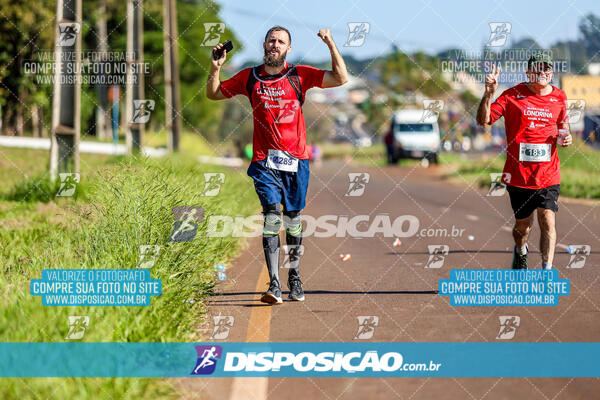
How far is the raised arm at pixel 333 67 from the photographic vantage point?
6883 millimetres

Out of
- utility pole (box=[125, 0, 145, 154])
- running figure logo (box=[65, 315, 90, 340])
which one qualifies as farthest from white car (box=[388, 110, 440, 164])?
running figure logo (box=[65, 315, 90, 340])

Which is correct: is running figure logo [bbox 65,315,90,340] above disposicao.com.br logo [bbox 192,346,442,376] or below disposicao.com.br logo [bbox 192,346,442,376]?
above

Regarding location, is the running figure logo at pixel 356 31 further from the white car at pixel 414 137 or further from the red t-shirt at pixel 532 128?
the white car at pixel 414 137

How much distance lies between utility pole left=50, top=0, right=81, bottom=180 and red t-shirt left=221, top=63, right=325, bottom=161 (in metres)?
9.28

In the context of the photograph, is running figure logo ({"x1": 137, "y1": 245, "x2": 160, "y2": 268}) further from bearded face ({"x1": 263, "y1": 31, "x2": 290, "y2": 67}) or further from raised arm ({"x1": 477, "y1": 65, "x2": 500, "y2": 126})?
raised arm ({"x1": 477, "y1": 65, "x2": 500, "y2": 126})

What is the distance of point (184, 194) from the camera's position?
9.82 meters

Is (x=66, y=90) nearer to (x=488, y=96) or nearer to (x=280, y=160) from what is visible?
(x=280, y=160)

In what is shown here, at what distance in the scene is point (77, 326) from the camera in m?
5.22

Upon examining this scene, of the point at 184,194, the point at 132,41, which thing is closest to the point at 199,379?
the point at 184,194

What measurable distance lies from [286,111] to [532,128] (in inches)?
88.3

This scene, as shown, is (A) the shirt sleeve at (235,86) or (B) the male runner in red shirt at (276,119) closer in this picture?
(B) the male runner in red shirt at (276,119)

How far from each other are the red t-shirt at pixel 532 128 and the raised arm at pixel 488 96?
0.25ft

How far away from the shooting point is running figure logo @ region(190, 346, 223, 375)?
17.5 ft

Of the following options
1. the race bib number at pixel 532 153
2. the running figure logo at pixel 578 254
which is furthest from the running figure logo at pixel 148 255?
the running figure logo at pixel 578 254
